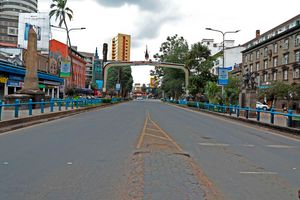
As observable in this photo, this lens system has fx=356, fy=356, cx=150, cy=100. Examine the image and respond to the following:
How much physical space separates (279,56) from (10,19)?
276ft

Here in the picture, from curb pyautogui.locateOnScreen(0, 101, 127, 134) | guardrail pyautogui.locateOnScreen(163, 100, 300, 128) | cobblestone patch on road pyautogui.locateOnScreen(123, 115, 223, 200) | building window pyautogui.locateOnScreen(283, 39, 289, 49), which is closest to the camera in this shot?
cobblestone patch on road pyautogui.locateOnScreen(123, 115, 223, 200)

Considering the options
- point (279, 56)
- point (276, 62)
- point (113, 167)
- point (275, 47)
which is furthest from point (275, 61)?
point (113, 167)

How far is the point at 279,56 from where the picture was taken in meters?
64.2

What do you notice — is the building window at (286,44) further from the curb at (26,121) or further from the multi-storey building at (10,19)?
the multi-storey building at (10,19)

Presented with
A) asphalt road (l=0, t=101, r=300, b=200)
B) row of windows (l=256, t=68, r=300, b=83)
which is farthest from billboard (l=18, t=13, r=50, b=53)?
asphalt road (l=0, t=101, r=300, b=200)

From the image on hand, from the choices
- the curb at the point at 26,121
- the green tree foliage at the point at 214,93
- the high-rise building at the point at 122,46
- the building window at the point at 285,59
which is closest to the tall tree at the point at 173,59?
the high-rise building at the point at 122,46

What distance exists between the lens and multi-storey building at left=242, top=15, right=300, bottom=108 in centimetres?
5819

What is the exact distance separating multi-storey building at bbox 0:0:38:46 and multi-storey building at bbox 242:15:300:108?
6551cm

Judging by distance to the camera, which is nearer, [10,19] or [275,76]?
[275,76]

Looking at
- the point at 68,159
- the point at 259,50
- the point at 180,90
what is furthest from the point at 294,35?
the point at 68,159

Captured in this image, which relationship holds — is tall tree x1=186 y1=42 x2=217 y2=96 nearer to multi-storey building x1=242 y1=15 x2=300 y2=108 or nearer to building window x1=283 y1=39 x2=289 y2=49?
multi-storey building x1=242 y1=15 x2=300 y2=108

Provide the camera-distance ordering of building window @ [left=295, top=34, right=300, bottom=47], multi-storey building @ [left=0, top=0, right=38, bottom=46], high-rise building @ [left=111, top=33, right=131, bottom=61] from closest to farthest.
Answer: building window @ [left=295, top=34, right=300, bottom=47]
high-rise building @ [left=111, top=33, right=131, bottom=61]
multi-storey building @ [left=0, top=0, right=38, bottom=46]

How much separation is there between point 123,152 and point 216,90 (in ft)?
115

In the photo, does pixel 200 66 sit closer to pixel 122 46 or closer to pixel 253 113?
pixel 253 113
